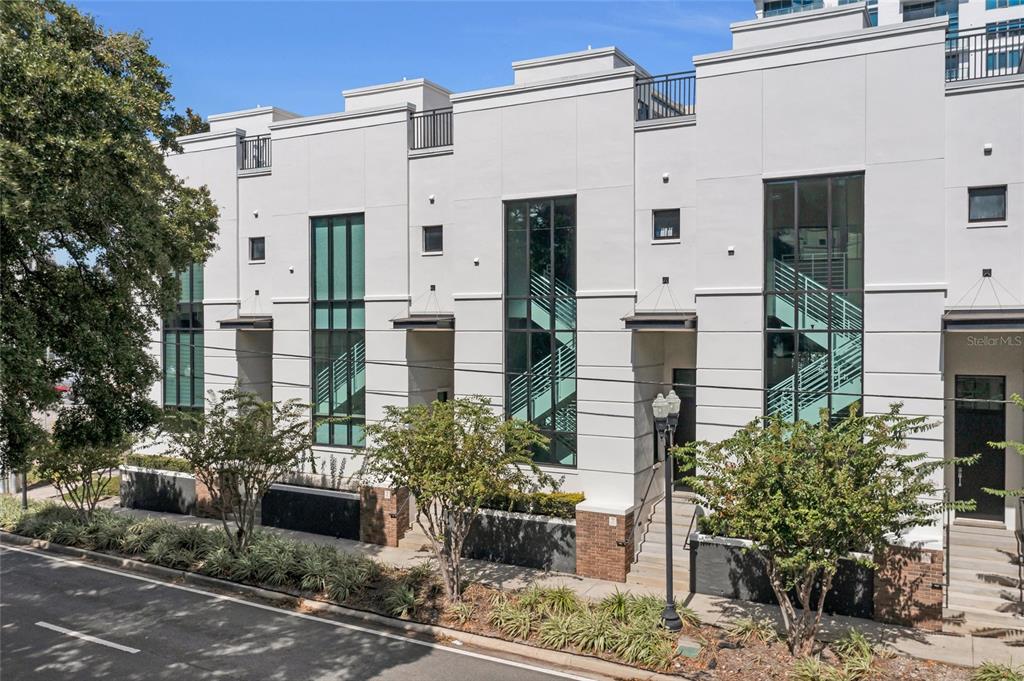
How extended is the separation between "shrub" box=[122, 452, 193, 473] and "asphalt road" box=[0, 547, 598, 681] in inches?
294

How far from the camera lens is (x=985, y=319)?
15734 millimetres

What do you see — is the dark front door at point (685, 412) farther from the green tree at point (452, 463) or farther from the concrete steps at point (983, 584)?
the concrete steps at point (983, 584)

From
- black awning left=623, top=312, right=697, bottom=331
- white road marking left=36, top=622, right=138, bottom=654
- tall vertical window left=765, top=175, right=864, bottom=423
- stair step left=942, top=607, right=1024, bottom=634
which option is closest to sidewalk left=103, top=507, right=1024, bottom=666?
stair step left=942, top=607, right=1024, bottom=634

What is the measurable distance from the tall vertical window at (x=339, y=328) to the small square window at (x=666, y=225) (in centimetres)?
899

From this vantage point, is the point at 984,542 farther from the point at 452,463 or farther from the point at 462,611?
the point at 452,463

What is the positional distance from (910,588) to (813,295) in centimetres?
632

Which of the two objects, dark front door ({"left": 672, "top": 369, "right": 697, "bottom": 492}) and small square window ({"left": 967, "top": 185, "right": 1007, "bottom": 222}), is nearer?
small square window ({"left": 967, "top": 185, "right": 1007, "bottom": 222})

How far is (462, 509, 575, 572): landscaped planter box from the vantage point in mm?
19266

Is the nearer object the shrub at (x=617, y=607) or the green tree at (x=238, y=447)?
the shrub at (x=617, y=607)

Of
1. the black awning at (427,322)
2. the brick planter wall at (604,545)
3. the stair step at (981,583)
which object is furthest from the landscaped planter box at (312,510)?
the stair step at (981,583)

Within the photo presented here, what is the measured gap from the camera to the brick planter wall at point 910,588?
49.9ft

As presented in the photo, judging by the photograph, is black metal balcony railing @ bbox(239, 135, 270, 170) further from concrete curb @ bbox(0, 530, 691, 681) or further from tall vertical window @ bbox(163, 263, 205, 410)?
concrete curb @ bbox(0, 530, 691, 681)

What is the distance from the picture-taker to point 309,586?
17781mm

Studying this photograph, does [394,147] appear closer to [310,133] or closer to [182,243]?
[310,133]
